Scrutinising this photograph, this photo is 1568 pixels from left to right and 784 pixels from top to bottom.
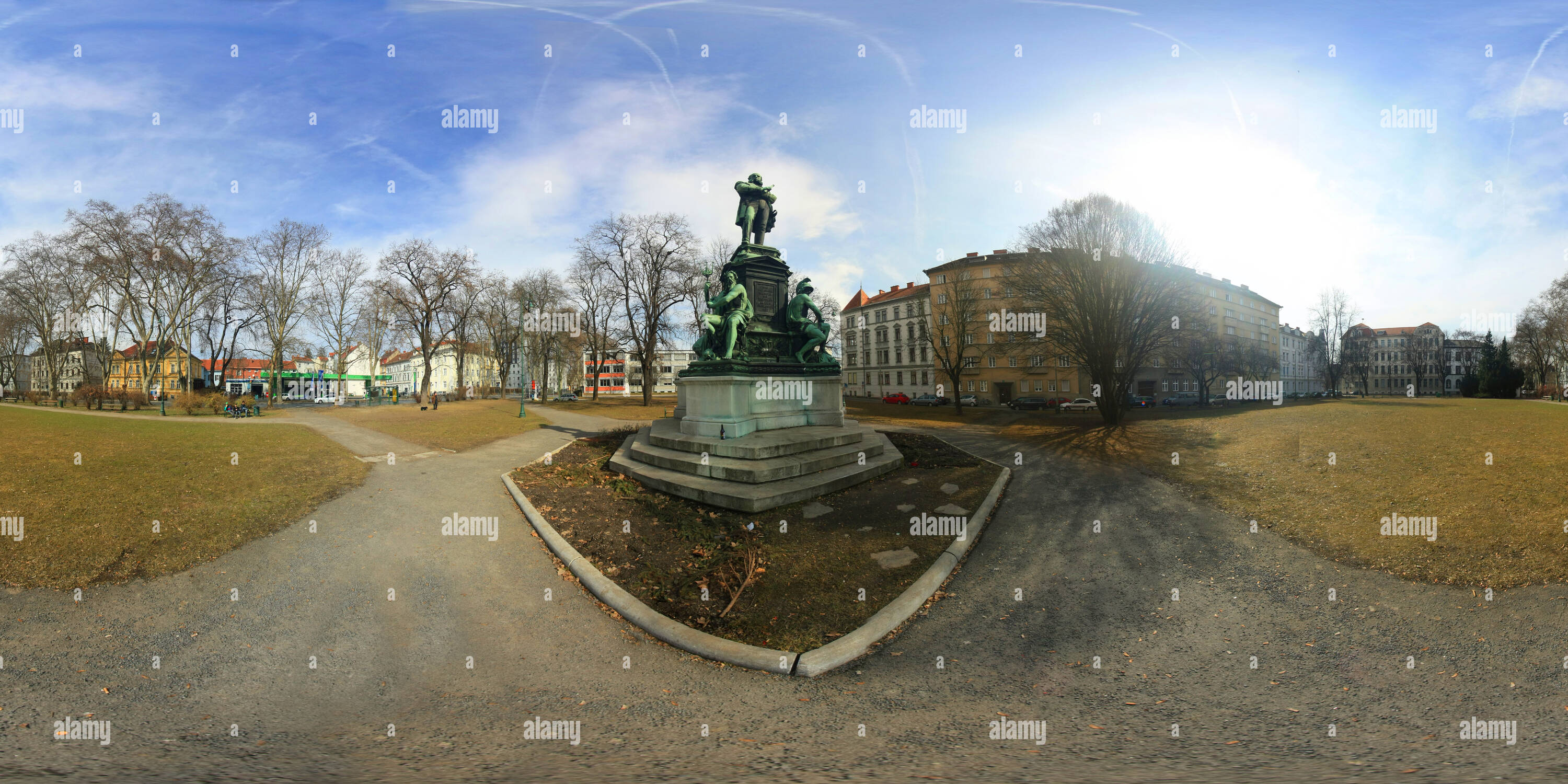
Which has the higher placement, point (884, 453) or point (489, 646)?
point (884, 453)

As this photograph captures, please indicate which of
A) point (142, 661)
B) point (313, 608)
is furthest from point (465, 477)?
point (142, 661)

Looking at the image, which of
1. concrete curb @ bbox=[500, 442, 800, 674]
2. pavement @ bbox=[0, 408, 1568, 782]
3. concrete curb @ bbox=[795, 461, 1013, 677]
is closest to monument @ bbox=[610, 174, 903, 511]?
concrete curb @ bbox=[500, 442, 800, 674]

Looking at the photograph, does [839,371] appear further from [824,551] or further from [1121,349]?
[1121,349]

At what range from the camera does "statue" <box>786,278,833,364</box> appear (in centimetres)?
1408

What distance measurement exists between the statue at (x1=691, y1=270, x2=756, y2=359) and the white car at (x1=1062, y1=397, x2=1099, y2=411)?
35.9 meters

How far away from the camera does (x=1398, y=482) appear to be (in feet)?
29.1

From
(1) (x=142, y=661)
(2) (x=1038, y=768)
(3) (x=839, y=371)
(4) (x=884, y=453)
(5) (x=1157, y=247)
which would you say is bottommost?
(2) (x=1038, y=768)

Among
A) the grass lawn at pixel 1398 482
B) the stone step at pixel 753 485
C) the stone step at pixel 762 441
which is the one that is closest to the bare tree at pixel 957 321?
the grass lawn at pixel 1398 482

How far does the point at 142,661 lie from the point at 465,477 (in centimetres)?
660

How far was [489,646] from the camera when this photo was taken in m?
5.12

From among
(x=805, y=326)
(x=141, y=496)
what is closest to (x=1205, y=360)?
(x=805, y=326)

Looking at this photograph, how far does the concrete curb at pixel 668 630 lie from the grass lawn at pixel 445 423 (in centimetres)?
998

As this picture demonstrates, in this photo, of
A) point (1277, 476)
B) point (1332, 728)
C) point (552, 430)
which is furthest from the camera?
point (552, 430)

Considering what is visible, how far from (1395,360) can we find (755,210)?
133989mm
